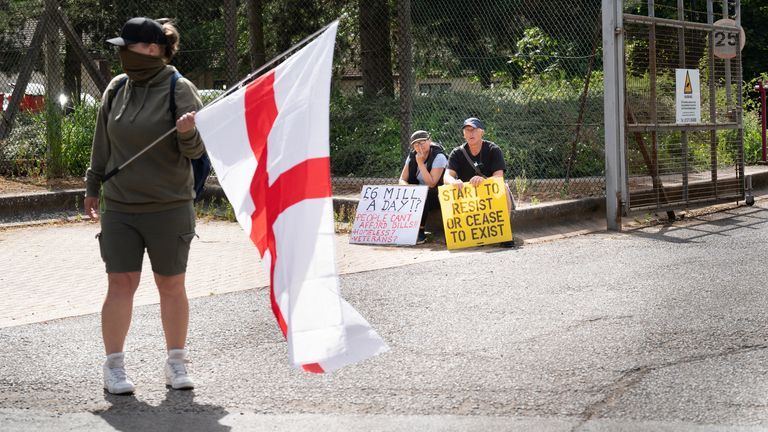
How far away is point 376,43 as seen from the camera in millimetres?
16531

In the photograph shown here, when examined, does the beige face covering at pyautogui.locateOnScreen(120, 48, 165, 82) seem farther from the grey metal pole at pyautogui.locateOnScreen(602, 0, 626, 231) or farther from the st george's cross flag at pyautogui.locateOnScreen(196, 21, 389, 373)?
the grey metal pole at pyautogui.locateOnScreen(602, 0, 626, 231)

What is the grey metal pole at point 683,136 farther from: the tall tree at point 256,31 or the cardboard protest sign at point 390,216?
the tall tree at point 256,31

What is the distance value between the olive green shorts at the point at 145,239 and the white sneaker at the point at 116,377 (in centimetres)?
42

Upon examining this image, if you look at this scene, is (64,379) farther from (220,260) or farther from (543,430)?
(220,260)

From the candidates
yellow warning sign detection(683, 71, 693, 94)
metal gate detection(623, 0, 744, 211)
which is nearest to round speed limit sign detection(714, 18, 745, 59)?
metal gate detection(623, 0, 744, 211)

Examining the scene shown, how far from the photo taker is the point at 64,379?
18.5 ft

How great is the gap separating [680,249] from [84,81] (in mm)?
8923

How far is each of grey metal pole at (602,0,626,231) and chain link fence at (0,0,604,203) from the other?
72.7 inches

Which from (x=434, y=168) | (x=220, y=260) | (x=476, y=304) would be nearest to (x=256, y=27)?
(x=434, y=168)

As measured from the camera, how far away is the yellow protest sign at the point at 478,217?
1084 cm

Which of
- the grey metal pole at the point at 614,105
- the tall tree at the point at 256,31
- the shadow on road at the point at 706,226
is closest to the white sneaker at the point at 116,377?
the shadow on road at the point at 706,226

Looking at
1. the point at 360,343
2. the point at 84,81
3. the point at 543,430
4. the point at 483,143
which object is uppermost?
the point at 84,81

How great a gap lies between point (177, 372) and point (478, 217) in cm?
586

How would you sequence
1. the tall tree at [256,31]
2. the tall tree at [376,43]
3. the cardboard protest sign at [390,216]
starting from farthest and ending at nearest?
the tall tree at [256,31], the tall tree at [376,43], the cardboard protest sign at [390,216]
